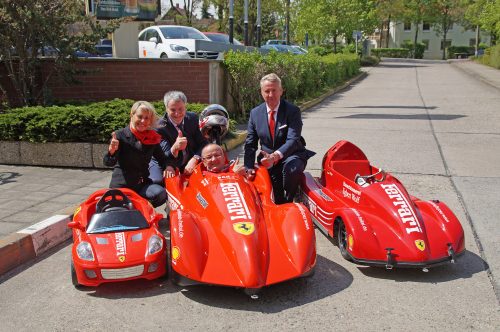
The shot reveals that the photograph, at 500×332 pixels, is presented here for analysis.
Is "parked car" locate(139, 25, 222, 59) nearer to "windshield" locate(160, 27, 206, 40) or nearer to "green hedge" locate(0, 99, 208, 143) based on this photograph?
"windshield" locate(160, 27, 206, 40)

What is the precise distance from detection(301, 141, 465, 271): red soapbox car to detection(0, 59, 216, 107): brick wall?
275 inches

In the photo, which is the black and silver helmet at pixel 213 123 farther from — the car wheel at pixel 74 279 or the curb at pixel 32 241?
the car wheel at pixel 74 279

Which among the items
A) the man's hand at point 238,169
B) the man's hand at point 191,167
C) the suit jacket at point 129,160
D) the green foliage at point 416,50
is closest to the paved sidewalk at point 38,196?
the suit jacket at point 129,160

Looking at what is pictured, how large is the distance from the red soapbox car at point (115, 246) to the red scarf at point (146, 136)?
39.5 inches

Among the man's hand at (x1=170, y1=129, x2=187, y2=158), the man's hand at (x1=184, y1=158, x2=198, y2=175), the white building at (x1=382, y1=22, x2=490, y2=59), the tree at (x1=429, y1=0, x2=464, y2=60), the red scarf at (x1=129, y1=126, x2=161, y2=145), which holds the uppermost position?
the tree at (x1=429, y1=0, x2=464, y2=60)

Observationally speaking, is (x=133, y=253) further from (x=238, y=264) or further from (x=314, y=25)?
(x=314, y=25)

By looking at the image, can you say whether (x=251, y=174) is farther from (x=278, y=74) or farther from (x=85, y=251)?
(x=278, y=74)

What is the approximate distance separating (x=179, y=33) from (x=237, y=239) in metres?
17.2

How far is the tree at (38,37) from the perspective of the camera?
9781 millimetres

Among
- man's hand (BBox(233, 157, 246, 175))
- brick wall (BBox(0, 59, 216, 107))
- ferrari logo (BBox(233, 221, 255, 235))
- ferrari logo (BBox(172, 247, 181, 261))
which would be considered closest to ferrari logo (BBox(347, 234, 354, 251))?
ferrari logo (BBox(233, 221, 255, 235))

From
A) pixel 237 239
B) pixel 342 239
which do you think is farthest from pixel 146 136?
pixel 342 239

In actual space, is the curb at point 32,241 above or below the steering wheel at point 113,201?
below

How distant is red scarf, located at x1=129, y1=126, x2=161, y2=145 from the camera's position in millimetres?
5758

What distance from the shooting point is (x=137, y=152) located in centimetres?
583
